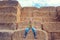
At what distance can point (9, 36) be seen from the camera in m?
4.96

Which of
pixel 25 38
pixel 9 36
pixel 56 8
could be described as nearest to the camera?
pixel 25 38

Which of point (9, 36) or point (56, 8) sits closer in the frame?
point (9, 36)

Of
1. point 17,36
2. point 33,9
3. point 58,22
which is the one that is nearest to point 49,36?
point 58,22

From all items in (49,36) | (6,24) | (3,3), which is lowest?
(49,36)

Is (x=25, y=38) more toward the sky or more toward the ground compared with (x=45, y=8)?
more toward the ground

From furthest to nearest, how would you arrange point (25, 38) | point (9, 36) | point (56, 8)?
1. point (56, 8)
2. point (9, 36)
3. point (25, 38)

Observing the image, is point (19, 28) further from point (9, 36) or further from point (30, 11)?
point (30, 11)

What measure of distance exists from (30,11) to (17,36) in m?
1.48

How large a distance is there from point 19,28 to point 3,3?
0.93 metres

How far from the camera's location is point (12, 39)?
479 centimetres

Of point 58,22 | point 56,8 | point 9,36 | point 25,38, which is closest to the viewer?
point 25,38

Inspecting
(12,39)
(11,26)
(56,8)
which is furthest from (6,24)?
(56,8)

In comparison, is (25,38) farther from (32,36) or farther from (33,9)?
(33,9)

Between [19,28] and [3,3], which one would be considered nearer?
[19,28]
